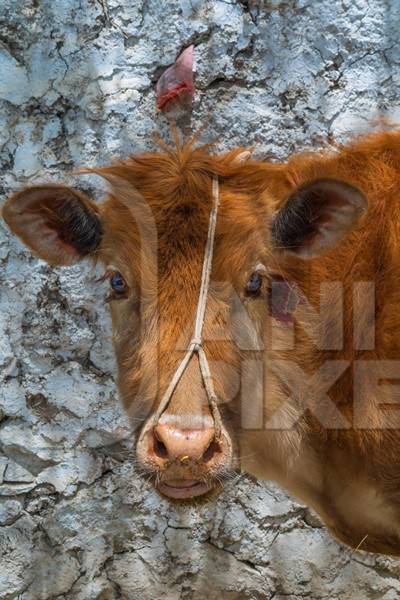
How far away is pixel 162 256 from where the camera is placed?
2.43m

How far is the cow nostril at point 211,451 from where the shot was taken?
219cm

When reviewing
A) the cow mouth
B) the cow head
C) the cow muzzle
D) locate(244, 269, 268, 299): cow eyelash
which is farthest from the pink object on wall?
the cow mouth

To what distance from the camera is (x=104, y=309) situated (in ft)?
12.2

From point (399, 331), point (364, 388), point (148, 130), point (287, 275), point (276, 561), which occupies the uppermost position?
point (148, 130)

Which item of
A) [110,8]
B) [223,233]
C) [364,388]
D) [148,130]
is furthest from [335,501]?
[110,8]

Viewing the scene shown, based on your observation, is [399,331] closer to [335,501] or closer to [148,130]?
[335,501]

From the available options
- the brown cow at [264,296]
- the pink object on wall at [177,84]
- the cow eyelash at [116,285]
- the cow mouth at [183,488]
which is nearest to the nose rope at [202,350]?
the brown cow at [264,296]

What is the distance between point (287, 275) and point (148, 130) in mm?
1444

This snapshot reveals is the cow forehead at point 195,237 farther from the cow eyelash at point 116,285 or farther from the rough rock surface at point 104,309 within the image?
the rough rock surface at point 104,309

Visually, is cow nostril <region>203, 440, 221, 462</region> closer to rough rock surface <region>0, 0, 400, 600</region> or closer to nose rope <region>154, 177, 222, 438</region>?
nose rope <region>154, 177, 222, 438</region>

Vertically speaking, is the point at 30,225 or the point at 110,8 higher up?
the point at 110,8

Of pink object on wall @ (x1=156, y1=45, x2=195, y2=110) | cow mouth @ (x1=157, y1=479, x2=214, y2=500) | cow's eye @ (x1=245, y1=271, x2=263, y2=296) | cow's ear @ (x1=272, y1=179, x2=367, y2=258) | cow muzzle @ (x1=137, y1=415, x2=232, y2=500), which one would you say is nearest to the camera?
cow muzzle @ (x1=137, y1=415, x2=232, y2=500)

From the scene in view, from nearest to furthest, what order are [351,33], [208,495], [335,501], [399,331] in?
1. [208,495]
2. [399,331]
3. [335,501]
4. [351,33]

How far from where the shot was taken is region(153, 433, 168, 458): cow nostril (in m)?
2.17
